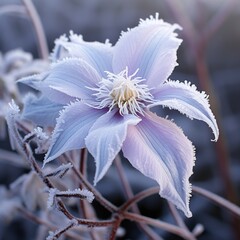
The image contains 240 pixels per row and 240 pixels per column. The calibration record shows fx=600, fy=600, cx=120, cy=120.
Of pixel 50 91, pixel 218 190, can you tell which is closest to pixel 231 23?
pixel 218 190

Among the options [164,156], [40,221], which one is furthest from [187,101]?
[40,221]

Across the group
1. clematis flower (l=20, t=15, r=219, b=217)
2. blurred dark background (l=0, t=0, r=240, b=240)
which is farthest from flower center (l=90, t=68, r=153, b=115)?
blurred dark background (l=0, t=0, r=240, b=240)

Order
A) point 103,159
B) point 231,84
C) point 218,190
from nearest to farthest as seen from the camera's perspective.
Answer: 1. point 103,159
2. point 218,190
3. point 231,84

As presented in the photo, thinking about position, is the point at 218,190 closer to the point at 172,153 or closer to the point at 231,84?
the point at 231,84

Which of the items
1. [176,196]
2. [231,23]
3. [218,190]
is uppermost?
[231,23]

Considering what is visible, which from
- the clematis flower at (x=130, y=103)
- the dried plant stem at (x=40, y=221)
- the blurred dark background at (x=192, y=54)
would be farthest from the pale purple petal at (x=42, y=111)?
the blurred dark background at (x=192, y=54)

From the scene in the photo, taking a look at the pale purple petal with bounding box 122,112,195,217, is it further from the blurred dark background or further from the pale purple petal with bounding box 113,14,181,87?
the blurred dark background
